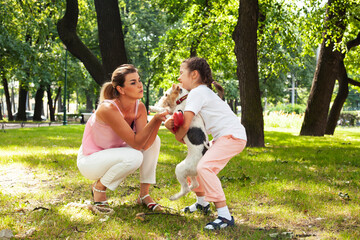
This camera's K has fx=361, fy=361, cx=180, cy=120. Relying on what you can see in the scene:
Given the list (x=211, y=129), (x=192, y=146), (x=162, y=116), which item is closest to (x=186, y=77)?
(x=162, y=116)

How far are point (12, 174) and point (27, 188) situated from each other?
1.20m

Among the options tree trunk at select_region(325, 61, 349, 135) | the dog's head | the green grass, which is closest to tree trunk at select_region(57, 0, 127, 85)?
the green grass

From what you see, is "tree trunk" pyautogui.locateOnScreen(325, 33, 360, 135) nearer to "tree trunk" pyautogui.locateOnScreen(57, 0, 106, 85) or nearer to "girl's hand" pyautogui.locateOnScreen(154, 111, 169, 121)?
"tree trunk" pyautogui.locateOnScreen(57, 0, 106, 85)

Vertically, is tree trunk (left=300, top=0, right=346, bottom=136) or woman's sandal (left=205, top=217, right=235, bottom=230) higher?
tree trunk (left=300, top=0, right=346, bottom=136)

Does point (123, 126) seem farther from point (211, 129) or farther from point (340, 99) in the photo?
point (340, 99)

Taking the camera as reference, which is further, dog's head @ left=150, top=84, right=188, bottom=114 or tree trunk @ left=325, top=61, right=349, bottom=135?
tree trunk @ left=325, top=61, right=349, bottom=135

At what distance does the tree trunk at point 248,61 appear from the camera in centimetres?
985

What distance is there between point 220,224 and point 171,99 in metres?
1.36

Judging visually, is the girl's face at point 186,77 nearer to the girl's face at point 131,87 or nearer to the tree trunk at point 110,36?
the girl's face at point 131,87

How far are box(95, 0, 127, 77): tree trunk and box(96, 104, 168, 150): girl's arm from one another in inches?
175

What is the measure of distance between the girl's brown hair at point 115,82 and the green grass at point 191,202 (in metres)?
1.33

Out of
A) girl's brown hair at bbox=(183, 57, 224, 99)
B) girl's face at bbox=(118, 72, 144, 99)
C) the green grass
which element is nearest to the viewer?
the green grass

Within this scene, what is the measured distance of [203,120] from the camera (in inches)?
148

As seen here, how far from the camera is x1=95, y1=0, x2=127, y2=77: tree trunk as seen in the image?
822 cm
